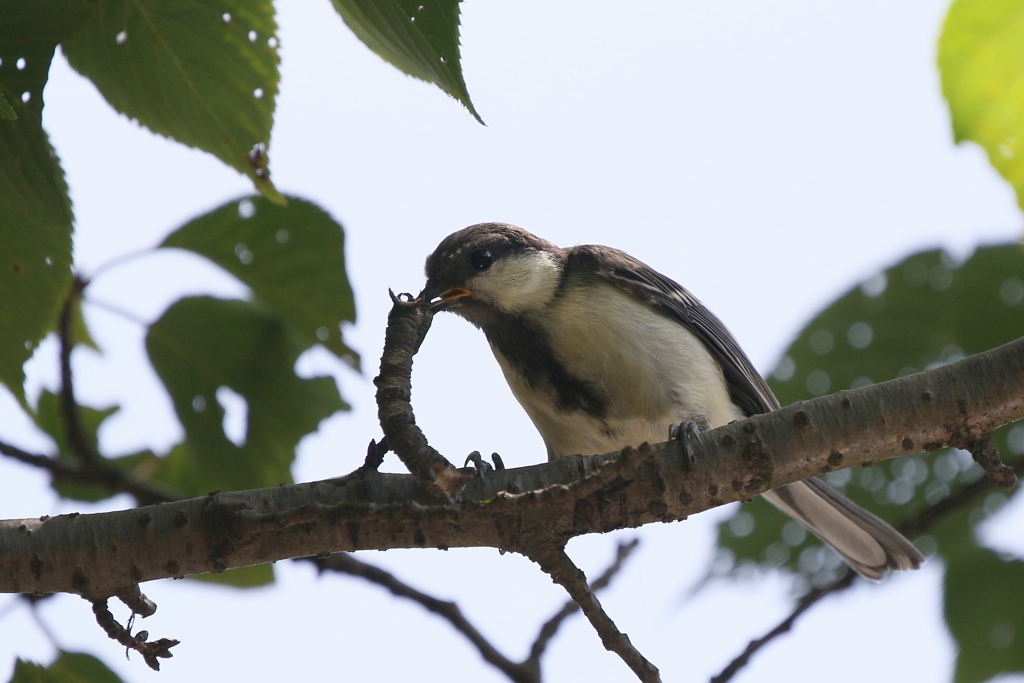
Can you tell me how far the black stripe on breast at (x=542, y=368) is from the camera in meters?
3.58

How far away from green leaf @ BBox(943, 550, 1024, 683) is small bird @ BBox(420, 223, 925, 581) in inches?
8.1

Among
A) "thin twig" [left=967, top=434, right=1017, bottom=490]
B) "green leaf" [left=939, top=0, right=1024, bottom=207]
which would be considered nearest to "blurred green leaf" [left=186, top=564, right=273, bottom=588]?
"thin twig" [left=967, top=434, right=1017, bottom=490]

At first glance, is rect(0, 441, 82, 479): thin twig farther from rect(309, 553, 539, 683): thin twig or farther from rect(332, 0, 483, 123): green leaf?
rect(332, 0, 483, 123): green leaf

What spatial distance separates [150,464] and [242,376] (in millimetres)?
857

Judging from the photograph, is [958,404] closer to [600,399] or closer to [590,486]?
[590,486]

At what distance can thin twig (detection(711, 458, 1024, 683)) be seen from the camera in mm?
2365

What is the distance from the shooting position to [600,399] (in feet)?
11.7

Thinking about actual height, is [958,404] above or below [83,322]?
below

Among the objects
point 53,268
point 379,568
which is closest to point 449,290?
point 379,568

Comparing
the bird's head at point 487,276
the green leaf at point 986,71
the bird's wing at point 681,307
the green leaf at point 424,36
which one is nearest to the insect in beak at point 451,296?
the bird's head at point 487,276

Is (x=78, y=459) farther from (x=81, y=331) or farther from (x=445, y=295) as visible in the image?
(x=445, y=295)

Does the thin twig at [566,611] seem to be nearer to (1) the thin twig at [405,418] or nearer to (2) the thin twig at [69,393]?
(1) the thin twig at [405,418]

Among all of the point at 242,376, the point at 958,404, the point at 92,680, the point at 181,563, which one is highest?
the point at 242,376

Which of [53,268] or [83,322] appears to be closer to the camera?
[53,268]
